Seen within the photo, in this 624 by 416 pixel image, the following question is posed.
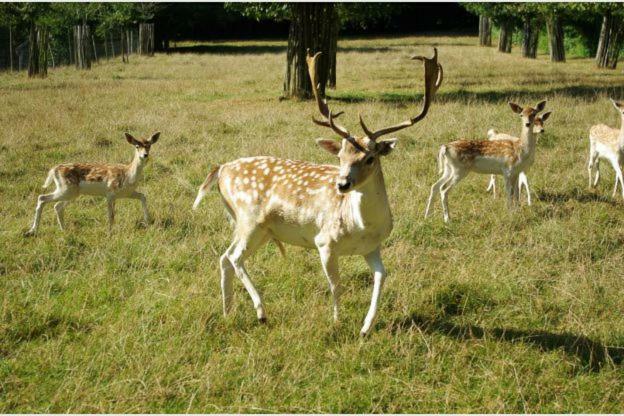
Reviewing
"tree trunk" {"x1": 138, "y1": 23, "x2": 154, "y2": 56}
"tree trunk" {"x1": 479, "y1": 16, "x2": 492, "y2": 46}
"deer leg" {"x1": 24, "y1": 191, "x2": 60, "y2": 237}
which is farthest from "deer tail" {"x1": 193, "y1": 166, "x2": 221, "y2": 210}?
"tree trunk" {"x1": 479, "y1": 16, "x2": 492, "y2": 46}

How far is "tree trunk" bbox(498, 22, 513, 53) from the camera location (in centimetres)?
3500

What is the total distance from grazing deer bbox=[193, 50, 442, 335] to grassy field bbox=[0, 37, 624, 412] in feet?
1.19

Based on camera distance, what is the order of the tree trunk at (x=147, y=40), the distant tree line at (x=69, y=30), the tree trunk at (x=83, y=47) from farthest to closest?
the tree trunk at (x=147, y=40), the tree trunk at (x=83, y=47), the distant tree line at (x=69, y=30)

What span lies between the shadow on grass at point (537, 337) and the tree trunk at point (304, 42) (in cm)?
1082

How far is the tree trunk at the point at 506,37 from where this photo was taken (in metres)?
35.0

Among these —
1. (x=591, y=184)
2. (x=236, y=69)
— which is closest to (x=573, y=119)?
(x=591, y=184)

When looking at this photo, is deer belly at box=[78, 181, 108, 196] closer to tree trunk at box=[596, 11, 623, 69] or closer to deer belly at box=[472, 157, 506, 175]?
deer belly at box=[472, 157, 506, 175]

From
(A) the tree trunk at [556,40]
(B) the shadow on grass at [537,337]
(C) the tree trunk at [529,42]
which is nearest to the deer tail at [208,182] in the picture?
(B) the shadow on grass at [537,337]

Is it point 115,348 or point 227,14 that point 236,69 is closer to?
point 115,348

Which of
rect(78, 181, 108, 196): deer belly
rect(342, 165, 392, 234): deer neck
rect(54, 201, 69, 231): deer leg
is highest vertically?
rect(342, 165, 392, 234): deer neck

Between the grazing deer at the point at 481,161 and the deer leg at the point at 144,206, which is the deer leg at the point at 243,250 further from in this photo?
the grazing deer at the point at 481,161

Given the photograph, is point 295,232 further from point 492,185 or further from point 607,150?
point 607,150

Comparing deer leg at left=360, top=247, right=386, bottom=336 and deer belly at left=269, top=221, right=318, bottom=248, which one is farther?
deer belly at left=269, top=221, right=318, bottom=248

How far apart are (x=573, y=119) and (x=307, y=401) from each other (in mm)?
9259
